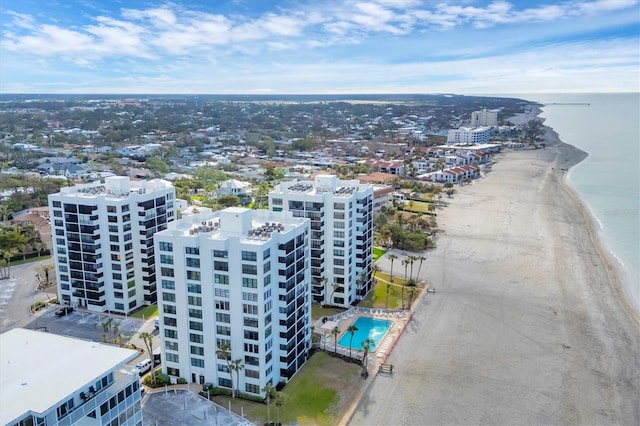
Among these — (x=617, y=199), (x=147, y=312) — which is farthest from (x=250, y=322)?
(x=617, y=199)

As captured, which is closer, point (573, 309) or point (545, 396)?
point (545, 396)

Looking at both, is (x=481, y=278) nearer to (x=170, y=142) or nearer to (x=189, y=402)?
(x=189, y=402)

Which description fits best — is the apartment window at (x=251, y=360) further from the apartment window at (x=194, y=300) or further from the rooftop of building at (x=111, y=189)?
the rooftop of building at (x=111, y=189)

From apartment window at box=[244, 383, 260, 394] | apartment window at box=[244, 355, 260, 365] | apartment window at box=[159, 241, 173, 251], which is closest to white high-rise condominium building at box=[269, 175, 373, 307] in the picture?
apartment window at box=[159, 241, 173, 251]

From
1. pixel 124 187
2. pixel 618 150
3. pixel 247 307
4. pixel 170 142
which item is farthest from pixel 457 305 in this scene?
pixel 618 150

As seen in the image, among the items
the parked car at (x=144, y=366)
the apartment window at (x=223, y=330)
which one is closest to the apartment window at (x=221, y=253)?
the apartment window at (x=223, y=330)

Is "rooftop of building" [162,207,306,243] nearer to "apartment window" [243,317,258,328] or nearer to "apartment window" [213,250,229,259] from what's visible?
"apartment window" [213,250,229,259]

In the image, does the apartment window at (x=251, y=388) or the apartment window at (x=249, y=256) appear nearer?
the apartment window at (x=249, y=256)
